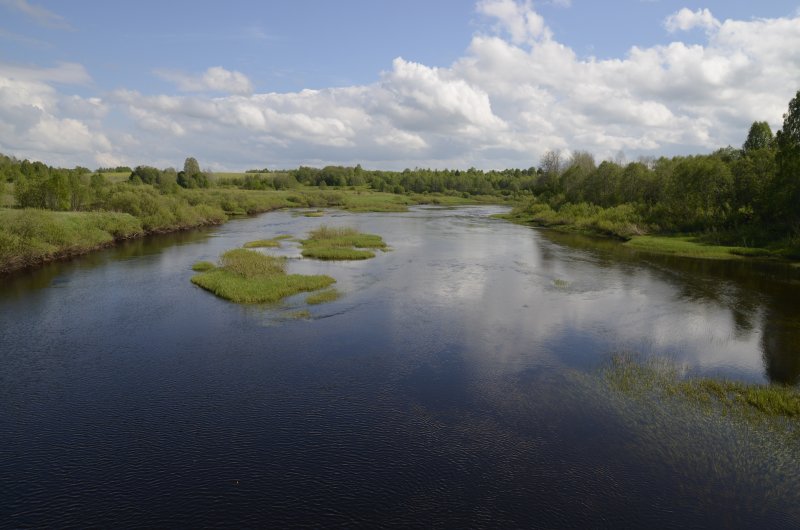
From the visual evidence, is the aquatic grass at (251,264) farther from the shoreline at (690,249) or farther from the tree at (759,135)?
the tree at (759,135)

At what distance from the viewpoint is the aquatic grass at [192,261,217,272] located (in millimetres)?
36931

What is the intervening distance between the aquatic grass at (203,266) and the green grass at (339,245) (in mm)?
8495

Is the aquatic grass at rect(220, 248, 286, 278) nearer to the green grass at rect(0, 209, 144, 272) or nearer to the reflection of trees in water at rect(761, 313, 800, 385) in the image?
the green grass at rect(0, 209, 144, 272)

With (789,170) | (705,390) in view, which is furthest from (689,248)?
(705,390)

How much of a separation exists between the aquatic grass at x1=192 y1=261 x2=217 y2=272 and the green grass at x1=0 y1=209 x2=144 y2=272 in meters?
12.2

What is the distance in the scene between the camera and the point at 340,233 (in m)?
56.9

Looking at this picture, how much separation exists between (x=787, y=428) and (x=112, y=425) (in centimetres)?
2002

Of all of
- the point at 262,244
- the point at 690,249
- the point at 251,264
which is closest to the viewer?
the point at 251,264

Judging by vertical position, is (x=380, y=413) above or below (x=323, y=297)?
below

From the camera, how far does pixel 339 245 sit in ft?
163

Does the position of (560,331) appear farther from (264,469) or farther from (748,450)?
(264,469)

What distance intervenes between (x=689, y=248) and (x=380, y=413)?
44565 mm

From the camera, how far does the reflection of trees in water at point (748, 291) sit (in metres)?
21.2

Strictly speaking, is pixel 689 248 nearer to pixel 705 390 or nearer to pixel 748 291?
pixel 748 291
